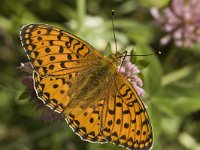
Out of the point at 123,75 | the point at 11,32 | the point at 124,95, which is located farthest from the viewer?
the point at 11,32

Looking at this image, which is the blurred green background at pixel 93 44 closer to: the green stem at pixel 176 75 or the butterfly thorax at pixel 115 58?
the green stem at pixel 176 75

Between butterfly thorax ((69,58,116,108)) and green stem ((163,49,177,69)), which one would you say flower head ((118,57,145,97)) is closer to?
butterfly thorax ((69,58,116,108))

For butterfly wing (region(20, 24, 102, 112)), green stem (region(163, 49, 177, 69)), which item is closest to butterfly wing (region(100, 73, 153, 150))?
butterfly wing (region(20, 24, 102, 112))

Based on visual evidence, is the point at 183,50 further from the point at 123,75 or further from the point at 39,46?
the point at 39,46

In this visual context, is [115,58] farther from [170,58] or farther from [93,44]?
[170,58]

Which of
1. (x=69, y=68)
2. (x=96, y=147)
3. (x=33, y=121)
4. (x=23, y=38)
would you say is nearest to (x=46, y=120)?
(x=69, y=68)
